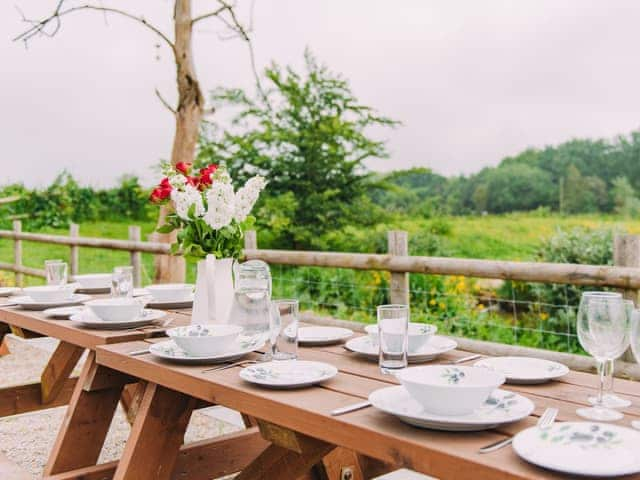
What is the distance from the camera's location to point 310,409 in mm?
1222

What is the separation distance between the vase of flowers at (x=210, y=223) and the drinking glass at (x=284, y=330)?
433mm

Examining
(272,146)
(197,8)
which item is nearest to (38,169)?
(272,146)

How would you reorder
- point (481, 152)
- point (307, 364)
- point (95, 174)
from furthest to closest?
point (95, 174)
point (481, 152)
point (307, 364)

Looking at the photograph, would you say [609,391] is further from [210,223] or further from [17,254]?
[17,254]

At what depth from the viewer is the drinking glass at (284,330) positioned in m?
1.63

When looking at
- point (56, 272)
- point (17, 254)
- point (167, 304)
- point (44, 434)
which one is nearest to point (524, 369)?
point (167, 304)

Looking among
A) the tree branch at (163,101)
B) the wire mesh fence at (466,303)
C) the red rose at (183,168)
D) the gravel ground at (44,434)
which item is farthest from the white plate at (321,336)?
the tree branch at (163,101)

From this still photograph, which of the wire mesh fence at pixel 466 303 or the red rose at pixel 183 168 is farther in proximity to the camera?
the wire mesh fence at pixel 466 303

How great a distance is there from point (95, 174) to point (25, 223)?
64.2 inches

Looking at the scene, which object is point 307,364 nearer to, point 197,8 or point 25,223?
point 197,8

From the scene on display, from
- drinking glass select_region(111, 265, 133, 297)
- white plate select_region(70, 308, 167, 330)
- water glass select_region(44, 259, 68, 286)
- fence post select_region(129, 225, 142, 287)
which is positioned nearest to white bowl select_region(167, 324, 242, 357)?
white plate select_region(70, 308, 167, 330)

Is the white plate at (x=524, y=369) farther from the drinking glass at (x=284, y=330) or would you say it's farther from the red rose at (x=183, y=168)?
the red rose at (x=183, y=168)

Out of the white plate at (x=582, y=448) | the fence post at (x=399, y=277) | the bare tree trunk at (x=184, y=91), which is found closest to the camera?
the white plate at (x=582, y=448)

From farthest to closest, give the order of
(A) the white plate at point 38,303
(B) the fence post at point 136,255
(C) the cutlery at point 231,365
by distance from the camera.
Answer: (B) the fence post at point 136,255 → (A) the white plate at point 38,303 → (C) the cutlery at point 231,365
